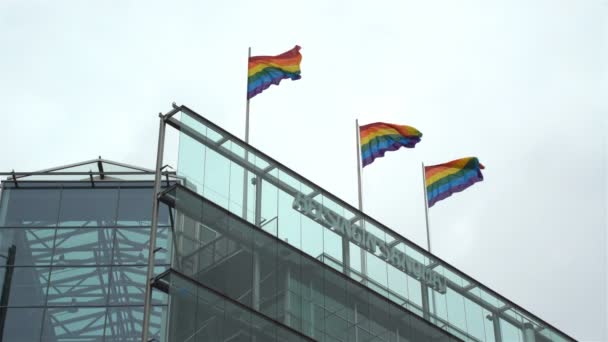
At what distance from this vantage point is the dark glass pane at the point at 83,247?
54062 mm

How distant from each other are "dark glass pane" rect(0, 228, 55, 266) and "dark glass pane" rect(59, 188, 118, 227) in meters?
1.15

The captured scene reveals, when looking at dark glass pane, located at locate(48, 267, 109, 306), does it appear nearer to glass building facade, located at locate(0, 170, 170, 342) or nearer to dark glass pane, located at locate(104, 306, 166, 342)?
glass building facade, located at locate(0, 170, 170, 342)

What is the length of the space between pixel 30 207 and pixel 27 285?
443cm

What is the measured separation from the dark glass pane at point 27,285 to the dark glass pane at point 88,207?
2899 mm

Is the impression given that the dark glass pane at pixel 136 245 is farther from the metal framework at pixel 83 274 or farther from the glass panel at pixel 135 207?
the glass panel at pixel 135 207

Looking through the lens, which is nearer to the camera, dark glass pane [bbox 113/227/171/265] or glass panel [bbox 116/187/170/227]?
dark glass pane [bbox 113/227/171/265]

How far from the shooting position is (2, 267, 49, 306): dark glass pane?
52.4 m

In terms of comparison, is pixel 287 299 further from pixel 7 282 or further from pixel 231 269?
pixel 7 282

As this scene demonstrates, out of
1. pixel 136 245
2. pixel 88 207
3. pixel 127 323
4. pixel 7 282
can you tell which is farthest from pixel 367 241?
pixel 7 282

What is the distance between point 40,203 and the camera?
2203 inches

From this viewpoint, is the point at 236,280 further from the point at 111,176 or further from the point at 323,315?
the point at 111,176

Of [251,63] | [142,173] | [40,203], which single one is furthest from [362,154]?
[40,203]

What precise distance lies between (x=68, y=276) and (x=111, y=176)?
6.18m

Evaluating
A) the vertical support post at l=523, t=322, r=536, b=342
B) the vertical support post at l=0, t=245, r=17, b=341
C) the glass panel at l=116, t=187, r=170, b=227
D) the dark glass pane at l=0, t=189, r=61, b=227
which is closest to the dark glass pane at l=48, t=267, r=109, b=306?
the vertical support post at l=0, t=245, r=17, b=341
